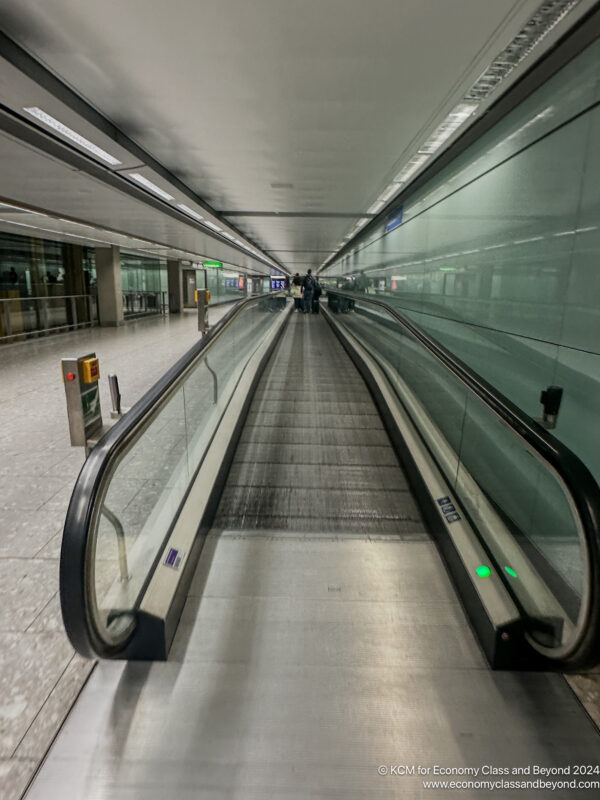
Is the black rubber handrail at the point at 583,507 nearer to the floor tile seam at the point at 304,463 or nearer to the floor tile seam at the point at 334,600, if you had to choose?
the floor tile seam at the point at 334,600

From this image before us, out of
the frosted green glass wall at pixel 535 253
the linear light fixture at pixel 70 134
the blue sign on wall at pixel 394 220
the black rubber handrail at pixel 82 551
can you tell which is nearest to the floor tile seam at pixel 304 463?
the frosted green glass wall at pixel 535 253

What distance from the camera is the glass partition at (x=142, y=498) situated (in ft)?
6.02

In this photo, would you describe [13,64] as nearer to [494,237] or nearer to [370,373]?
[494,237]

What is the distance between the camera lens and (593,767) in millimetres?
1610

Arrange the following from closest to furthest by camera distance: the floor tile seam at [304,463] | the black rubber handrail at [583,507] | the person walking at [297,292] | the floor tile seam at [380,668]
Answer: the black rubber handrail at [583,507] < the floor tile seam at [380,668] < the floor tile seam at [304,463] < the person walking at [297,292]

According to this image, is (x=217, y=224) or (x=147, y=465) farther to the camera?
(x=217, y=224)

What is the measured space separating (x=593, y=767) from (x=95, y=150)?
547cm

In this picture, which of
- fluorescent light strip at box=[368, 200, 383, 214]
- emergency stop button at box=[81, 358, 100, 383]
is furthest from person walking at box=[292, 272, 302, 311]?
emergency stop button at box=[81, 358, 100, 383]

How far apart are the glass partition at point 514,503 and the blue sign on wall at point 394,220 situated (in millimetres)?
3850

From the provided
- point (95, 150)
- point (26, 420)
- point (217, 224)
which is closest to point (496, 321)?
point (95, 150)

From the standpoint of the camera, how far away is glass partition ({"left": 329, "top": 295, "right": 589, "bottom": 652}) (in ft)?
6.25

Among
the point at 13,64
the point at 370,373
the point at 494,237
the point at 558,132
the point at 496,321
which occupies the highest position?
the point at 13,64

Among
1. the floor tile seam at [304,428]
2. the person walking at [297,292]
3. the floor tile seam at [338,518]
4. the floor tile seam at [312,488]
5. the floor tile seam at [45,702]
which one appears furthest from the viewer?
the person walking at [297,292]

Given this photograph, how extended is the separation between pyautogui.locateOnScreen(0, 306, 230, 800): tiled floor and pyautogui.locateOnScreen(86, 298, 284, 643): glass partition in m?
0.37
